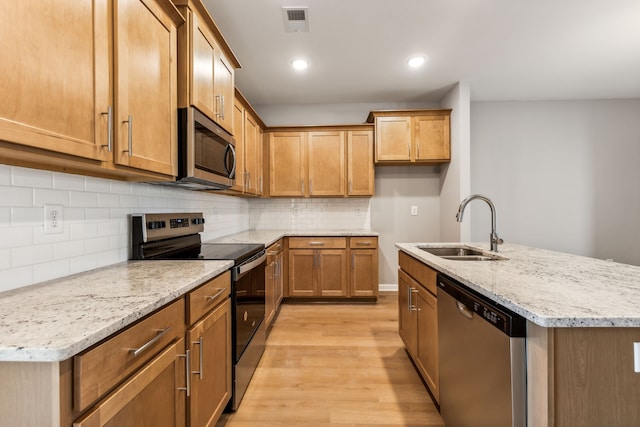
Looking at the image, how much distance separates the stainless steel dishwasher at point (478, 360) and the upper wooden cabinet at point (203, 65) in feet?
5.46

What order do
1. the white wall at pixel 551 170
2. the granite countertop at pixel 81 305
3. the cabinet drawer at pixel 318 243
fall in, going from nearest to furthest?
the granite countertop at pixel 81 305 → the cabinet drawer at pixel 318 243 → the white wall at pixel 551 170

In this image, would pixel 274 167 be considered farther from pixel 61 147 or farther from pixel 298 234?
pixel 61 147

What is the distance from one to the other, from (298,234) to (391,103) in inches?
86.8

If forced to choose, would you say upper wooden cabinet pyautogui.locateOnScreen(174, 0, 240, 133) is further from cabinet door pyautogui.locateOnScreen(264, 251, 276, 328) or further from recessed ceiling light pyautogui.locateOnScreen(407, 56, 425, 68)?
recessed ceiling light pyautogui.locateOnScreen(407, 56, 425, 68)

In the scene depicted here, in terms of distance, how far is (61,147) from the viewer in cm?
91

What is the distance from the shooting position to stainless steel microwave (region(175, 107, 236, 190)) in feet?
5.23

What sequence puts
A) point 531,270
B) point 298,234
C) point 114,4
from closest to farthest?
point 114,4 < point 531,270 < point 298,234

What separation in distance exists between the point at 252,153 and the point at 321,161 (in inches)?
36.1

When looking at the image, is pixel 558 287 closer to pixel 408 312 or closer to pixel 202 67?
pixel 408 312

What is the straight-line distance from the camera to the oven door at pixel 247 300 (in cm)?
167

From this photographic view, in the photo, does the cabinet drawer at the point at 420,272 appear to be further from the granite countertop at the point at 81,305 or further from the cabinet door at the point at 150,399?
the cabinet door at the point at 150,399

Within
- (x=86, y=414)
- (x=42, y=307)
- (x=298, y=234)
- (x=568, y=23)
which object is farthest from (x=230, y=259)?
(x=568, y=23)

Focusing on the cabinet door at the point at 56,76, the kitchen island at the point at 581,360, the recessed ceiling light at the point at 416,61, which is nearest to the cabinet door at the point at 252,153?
the recessed ceiling light at the point at 416,61

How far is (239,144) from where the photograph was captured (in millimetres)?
2834
